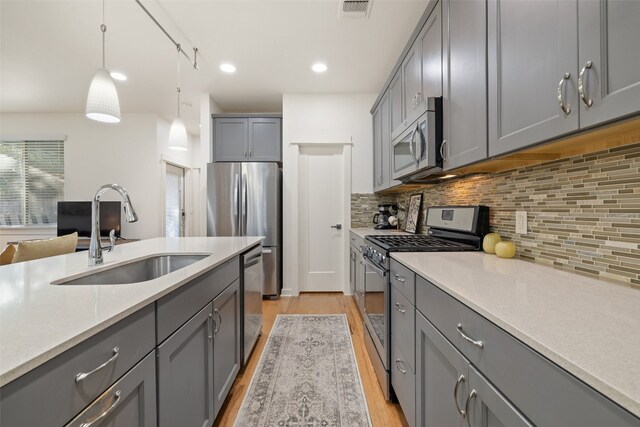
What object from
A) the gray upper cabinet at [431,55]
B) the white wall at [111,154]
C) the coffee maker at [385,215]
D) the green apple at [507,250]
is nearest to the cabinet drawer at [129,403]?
the green apple at [507,250]

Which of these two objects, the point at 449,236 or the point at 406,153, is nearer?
the point at 449,236

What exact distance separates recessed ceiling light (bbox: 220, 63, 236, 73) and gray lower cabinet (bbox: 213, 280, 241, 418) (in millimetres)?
2465

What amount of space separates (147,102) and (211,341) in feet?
13.8

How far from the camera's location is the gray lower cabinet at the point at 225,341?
131 cm

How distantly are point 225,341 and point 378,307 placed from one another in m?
0.96

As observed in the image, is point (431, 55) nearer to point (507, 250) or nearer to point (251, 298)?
point (507, 250)


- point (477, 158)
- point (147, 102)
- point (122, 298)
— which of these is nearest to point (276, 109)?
point (147, 102)

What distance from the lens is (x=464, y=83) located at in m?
1.34

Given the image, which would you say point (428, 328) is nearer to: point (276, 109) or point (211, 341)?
point (211, 341)

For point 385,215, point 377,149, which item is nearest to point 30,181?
point 377,149

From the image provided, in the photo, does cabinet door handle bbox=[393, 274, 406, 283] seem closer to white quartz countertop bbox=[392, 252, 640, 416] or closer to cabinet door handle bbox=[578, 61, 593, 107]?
white quartz countertop bbox=[392, 252, 640, 416]

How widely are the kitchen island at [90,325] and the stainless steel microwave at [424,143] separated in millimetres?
1389

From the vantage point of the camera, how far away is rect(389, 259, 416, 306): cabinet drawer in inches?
48.2

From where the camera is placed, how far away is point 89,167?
445cm
